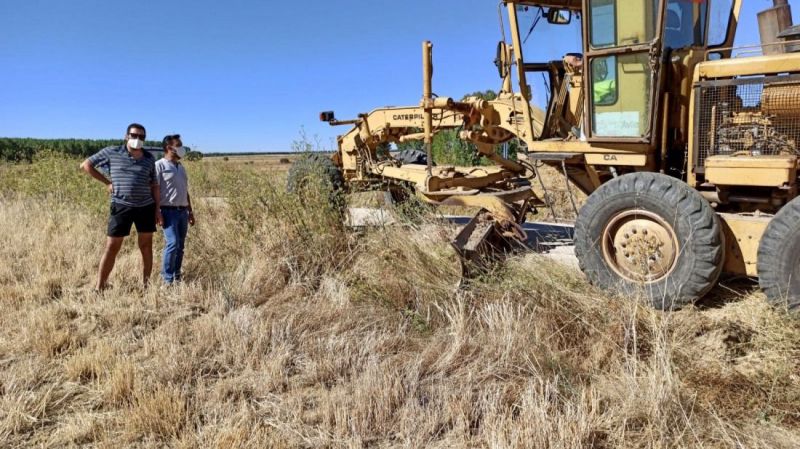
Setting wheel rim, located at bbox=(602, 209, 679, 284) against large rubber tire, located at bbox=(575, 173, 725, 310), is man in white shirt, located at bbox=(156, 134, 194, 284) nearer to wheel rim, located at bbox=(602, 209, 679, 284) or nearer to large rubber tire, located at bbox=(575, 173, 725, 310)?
large rubber tire, located at bbox=(575, 173, 725, 310)

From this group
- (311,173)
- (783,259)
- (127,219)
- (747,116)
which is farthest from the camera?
(311,173)

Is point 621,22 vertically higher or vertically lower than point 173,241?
higher

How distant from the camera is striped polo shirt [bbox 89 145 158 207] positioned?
5008 mm

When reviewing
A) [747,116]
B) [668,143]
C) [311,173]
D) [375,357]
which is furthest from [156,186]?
[747,116]

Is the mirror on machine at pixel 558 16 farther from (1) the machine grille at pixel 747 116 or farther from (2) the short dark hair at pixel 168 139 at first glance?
(2) the short dark hair at pixel 168 139

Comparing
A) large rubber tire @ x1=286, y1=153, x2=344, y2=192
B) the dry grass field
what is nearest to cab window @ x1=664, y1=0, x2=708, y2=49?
the dry grass field

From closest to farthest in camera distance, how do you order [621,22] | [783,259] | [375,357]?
1. [375,357]
2. [783,259]
3. [621,22]

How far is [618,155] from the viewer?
206 inches

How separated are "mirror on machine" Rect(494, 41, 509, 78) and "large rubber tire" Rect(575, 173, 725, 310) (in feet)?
8.25

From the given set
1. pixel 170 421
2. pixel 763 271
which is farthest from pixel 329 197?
pixel 763 271

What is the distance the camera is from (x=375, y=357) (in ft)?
11.5

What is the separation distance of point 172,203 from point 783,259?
5.12m

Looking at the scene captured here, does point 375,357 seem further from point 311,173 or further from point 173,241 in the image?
point 311,173

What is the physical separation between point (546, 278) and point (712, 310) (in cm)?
129
